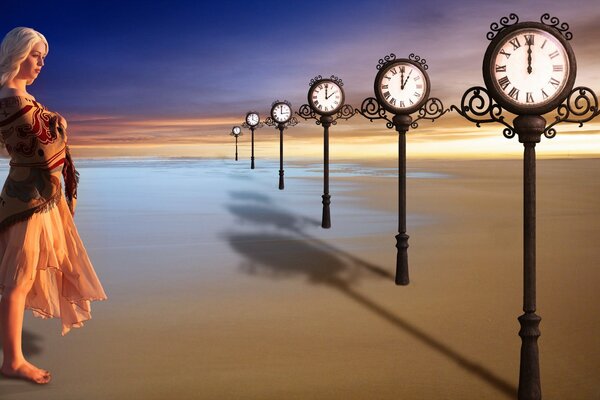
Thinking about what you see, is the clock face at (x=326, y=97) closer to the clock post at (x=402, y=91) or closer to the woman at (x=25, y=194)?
the clock post at (x=402, y=91)

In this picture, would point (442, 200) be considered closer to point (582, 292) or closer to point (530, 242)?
point (582, 292)

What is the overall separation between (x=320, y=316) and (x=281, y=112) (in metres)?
16.6

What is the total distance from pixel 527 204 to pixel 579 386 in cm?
135

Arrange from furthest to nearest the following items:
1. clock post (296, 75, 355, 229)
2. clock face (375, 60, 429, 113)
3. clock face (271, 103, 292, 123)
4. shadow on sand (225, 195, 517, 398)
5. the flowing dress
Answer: clock face (271, 103, 292, 123) → clock post (296, 75, 355, 229) → clock face (375, 60, 429, 113) → shadow on sand (225, 195, 517, 398) → the flowing dress

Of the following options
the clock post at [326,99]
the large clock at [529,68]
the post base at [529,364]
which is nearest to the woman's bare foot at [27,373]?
the post base at [529,364]

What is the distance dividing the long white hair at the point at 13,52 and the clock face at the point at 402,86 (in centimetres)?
472

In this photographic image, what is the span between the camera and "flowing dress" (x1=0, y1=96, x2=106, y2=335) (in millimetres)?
4867

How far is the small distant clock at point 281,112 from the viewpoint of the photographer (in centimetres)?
2284

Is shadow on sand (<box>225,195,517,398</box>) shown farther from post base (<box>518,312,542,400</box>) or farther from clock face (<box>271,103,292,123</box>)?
clock face (<box>271,103,292,123</box>)

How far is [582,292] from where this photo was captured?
805 cm

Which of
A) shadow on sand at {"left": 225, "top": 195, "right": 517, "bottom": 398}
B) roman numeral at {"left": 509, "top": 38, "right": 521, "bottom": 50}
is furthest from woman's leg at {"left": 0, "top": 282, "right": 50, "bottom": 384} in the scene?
roman numeral at {"left": 509, "top": 38, "right": 521, "bottom": 50}

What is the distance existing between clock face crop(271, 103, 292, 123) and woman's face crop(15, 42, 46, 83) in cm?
1791

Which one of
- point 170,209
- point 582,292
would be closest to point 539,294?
point 582,292

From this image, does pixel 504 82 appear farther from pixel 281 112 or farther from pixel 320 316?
pixel 281 112
